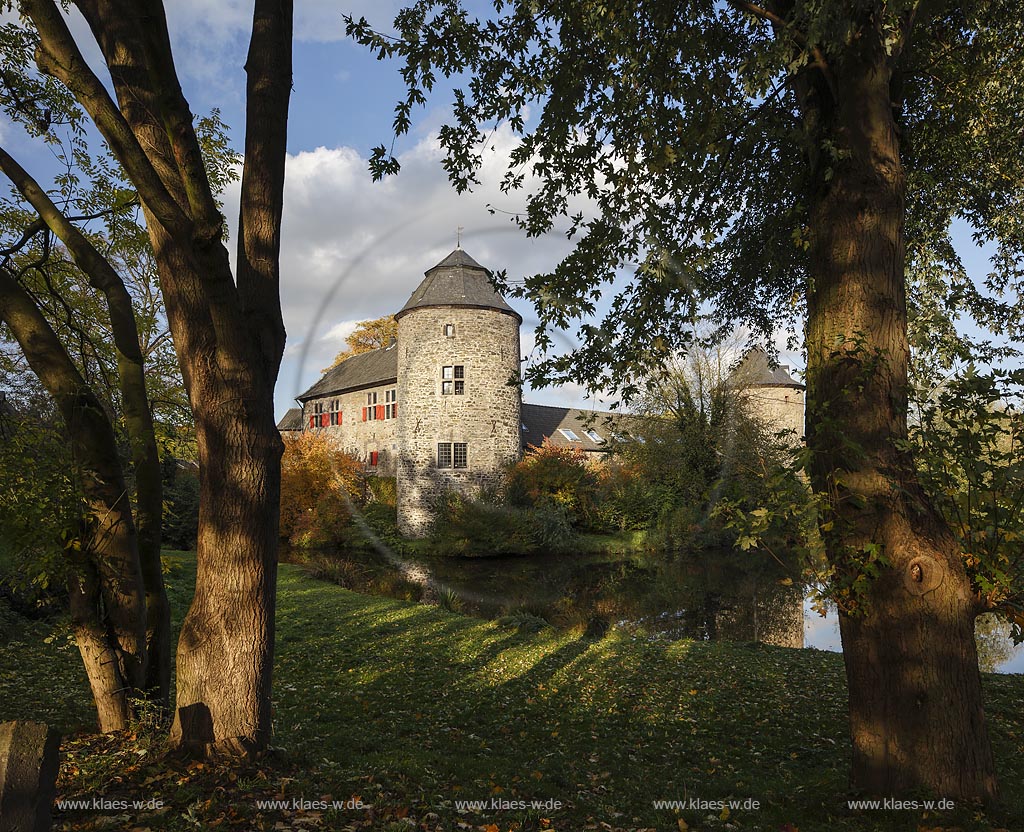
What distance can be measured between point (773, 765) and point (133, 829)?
413 cm

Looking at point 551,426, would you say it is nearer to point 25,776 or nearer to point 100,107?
point 100,107

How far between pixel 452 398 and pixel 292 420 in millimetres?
18430

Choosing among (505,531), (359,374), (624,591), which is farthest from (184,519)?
(359,374)

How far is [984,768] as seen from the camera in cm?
352

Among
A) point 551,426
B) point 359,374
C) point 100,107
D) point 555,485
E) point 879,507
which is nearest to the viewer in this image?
point 100,107

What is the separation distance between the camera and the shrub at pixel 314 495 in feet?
85.0

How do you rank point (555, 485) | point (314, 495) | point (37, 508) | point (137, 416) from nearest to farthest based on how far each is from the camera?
1. point (37, 508)
2. point (137, 416)
3. point (555, 485)
4. point (314, 495)

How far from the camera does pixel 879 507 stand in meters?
3.65

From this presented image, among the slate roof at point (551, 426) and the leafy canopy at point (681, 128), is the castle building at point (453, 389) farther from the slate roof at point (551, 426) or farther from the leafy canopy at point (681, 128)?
the leafy canopy at point (681, 128)

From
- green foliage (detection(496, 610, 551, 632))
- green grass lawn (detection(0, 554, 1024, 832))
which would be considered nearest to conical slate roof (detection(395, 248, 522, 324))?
green foliage (detection(496, 610, 551, 632))

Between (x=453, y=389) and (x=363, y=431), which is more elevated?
(x=453, y=389)

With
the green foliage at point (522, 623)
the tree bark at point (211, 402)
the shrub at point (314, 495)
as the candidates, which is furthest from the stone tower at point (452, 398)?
the tree bark at point (211, 402)

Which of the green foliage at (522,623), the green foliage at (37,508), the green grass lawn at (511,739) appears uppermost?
the green foliage at (37,508)

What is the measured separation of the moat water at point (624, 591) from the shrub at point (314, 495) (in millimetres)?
1537
